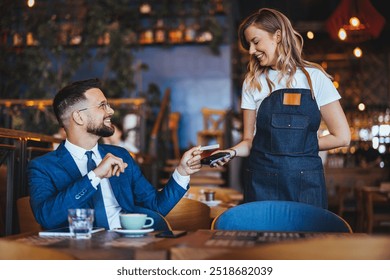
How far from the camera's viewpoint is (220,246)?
1414mm

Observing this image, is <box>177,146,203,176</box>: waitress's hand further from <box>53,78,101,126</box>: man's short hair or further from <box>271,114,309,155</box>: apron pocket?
<box>53,78,101,126</box>: man's short hair

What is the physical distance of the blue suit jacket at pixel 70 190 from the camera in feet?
6.50

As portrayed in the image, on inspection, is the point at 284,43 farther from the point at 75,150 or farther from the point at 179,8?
the point at 179,8

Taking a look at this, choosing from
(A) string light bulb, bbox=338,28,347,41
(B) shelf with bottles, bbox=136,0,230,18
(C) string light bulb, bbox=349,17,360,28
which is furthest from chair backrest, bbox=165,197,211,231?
(B) shelf with bottles, bbox=136,0,230,18

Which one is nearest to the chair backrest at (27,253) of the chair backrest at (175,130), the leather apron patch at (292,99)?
the leather apron patch at (292,99)

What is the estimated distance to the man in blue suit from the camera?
7.21ft

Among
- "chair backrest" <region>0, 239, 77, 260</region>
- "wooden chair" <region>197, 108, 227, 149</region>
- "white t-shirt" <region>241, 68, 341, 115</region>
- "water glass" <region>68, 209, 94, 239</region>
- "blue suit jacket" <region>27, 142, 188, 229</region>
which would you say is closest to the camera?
"chair backrest" <region>0, 239, 77, 260</region>

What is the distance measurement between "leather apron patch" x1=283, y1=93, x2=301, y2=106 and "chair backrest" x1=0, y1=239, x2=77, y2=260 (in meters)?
1.38

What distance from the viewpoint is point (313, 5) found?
13461mm

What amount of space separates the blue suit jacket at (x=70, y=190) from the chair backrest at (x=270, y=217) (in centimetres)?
31

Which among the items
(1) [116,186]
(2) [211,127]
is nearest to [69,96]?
(1) [116,186]

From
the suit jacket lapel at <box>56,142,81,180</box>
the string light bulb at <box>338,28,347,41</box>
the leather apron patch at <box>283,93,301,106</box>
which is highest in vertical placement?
the string light bulb at <box>338,28,347,41</box>
